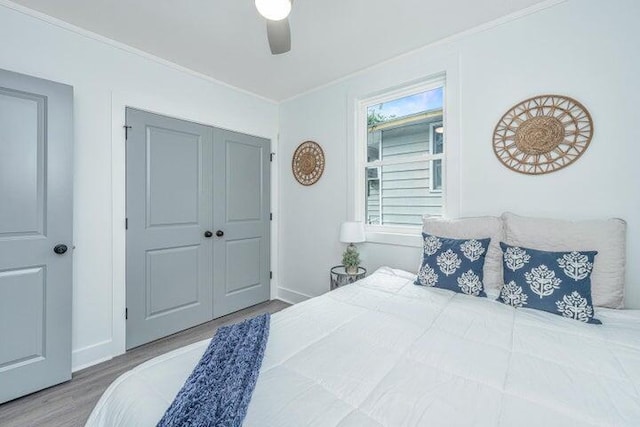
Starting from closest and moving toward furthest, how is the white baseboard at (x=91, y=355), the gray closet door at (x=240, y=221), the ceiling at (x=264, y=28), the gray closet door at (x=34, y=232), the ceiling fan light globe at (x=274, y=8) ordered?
1. the ceiling fan light globe at (x=274, y=8)
2. the gray closet door at (x=34, y=232)
3. the ceiling at (x=264, y=28)
4. the white baseboard at (x=91, y=355)
5. the gray closet door at (x=240, y=221)

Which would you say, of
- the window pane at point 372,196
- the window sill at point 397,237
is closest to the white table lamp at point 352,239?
the window sill at point 397,237

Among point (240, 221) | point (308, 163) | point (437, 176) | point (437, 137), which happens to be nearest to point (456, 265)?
point (437, 176)

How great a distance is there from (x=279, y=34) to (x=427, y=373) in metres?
1.63

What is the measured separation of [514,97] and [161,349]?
3.43m

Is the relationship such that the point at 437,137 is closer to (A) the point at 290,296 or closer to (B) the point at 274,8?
(B) the point at 274,8

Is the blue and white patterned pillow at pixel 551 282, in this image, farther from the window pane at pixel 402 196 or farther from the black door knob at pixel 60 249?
the black door knob at pixel 60 249

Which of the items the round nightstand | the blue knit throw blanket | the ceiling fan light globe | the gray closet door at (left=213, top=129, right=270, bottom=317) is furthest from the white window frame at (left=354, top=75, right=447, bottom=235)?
the blue knit throw blanket

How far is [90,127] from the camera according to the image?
7.22 ft

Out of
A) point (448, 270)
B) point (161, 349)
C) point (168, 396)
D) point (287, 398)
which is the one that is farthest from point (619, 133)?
point (161, 349)

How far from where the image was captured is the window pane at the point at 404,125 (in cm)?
255

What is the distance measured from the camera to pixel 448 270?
1.84 m

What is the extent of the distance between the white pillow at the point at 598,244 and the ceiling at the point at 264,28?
1.50m

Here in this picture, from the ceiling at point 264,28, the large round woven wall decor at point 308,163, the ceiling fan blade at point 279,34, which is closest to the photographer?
the ceiling fan blade at point 279,34

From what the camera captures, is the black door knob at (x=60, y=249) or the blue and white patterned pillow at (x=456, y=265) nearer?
the blue and white patterned pillow at (x=456, y=265)
